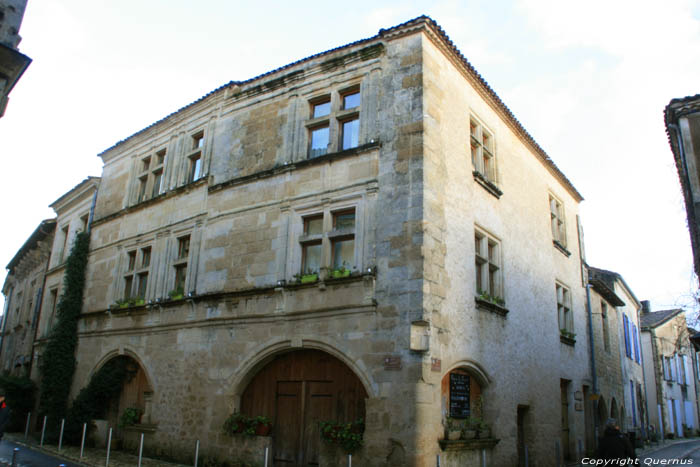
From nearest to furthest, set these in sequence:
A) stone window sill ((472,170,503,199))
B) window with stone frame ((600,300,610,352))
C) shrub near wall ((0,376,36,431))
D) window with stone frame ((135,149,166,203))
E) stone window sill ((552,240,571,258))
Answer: stone window sill ((472,170,503,199)) < window with stone frame ((135,149,166,203)) < stone window sill ((552,240,571,258)) < shrub near wall ((0,376,36,431)) < window with stone frame ((600,300,610,352))

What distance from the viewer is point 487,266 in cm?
1273

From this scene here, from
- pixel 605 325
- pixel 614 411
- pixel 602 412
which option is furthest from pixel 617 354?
pixel 602 412

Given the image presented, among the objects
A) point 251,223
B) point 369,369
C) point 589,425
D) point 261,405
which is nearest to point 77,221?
point 251,223

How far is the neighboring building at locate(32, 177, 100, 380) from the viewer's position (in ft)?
64.2

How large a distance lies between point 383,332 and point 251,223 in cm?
444

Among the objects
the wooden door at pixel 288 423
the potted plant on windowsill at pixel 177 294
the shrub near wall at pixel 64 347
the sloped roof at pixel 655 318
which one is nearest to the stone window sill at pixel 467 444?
the wooden door at pixel 288 423

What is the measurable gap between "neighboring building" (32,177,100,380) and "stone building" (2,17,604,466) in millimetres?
3879

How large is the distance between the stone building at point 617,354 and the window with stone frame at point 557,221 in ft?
8.25

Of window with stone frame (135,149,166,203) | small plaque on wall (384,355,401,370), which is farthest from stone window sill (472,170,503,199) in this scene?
window with stone frame (135,149,166,203)

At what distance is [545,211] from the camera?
1677cm

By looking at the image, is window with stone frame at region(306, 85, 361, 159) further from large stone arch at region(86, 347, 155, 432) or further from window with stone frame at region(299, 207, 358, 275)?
large stone arch at region(86, 347, 155, 432)

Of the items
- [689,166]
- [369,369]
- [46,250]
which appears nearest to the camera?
[369,369]

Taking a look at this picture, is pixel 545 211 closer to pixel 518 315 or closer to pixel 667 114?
pixel 518 315

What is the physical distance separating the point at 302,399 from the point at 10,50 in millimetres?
7833
